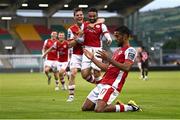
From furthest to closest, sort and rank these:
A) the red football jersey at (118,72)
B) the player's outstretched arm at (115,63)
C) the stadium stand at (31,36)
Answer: the stadium stand at (31,36), the red football jersey at (118,72), the player's outstretched arm at (115,63)

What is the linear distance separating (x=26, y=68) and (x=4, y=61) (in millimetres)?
2684

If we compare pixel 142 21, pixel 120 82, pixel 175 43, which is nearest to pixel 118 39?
pixel 120 82

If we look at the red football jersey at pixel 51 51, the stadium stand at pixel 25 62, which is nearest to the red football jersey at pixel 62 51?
the red football jersey at pixel 51 51

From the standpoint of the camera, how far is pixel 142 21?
90.9 metres

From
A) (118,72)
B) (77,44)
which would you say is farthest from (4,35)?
(118,72)

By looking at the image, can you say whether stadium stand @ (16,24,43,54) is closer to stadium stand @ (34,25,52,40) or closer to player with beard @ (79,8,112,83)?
stadium stand @ (34,25,52,40)

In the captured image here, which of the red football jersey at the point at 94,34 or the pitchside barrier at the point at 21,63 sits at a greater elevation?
the red football jersey at the point at 94,34

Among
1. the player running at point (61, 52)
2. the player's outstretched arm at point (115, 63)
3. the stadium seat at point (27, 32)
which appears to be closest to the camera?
the player's outstretched arm at point (115, 63)

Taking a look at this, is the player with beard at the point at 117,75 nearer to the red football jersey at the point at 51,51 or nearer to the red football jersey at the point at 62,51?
the red football jersey at the point at 62,51

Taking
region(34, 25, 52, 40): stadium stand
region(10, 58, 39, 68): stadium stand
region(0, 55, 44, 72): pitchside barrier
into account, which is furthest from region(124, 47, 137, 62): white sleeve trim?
region(34, 25, 52, 40): stadium stand

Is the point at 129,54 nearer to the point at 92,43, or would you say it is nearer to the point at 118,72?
the point at 118,72

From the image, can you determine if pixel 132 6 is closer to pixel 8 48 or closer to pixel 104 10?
pixel 104 10

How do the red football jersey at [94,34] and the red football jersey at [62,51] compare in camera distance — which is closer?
the red football jersey at [94,34]

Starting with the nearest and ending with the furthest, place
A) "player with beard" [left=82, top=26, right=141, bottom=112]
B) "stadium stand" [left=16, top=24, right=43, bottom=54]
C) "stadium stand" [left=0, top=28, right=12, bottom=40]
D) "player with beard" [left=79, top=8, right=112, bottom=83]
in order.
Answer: "player with beard" [left=82, top=26, right=141, bottom=112] → "player with beard" [left=79, top=8, right=112, bottom=83] → "stadium stand" [left=0, top=28, right=12, bottom=40] → "stadium stand" [left=16, top=24, right=43, bottom=54]
